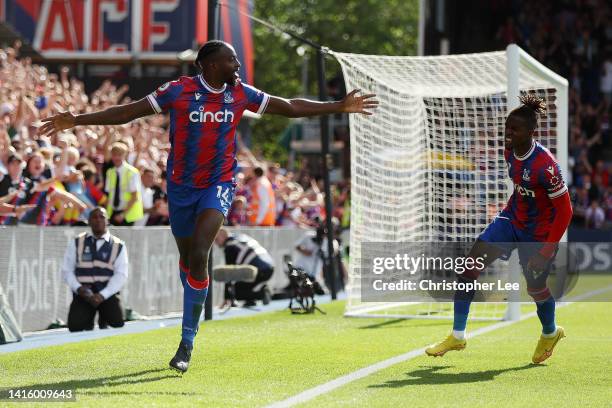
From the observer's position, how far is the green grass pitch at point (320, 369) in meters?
7.79

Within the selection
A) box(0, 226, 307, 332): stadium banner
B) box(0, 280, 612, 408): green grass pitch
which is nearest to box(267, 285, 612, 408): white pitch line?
box(0, 280, 612, 408): green grass pitch

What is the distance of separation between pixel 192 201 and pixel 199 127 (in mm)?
515

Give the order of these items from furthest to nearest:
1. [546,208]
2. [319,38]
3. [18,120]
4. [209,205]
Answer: [319,38], [18,120], [546,208], [209,205]

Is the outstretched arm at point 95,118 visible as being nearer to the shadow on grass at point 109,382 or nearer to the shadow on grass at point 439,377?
the shadow on grass at point 109,382

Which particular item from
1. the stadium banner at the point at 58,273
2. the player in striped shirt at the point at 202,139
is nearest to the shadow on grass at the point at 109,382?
the player in striped shirt at the point at 202,139

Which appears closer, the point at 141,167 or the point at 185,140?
the point at 185,140

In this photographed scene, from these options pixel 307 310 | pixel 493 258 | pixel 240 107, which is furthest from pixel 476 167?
pixel 240 107

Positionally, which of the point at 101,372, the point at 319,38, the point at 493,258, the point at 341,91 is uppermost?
the point at 319,38

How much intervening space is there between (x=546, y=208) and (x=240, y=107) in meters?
2.41

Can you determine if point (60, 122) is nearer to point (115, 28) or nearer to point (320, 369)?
point (320, 369)

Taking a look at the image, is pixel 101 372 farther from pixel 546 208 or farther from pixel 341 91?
pixel 341 91

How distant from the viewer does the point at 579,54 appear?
1398 inches

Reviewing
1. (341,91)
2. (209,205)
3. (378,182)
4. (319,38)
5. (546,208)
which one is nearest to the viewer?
(209,205)

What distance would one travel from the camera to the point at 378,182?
17.0 meters
